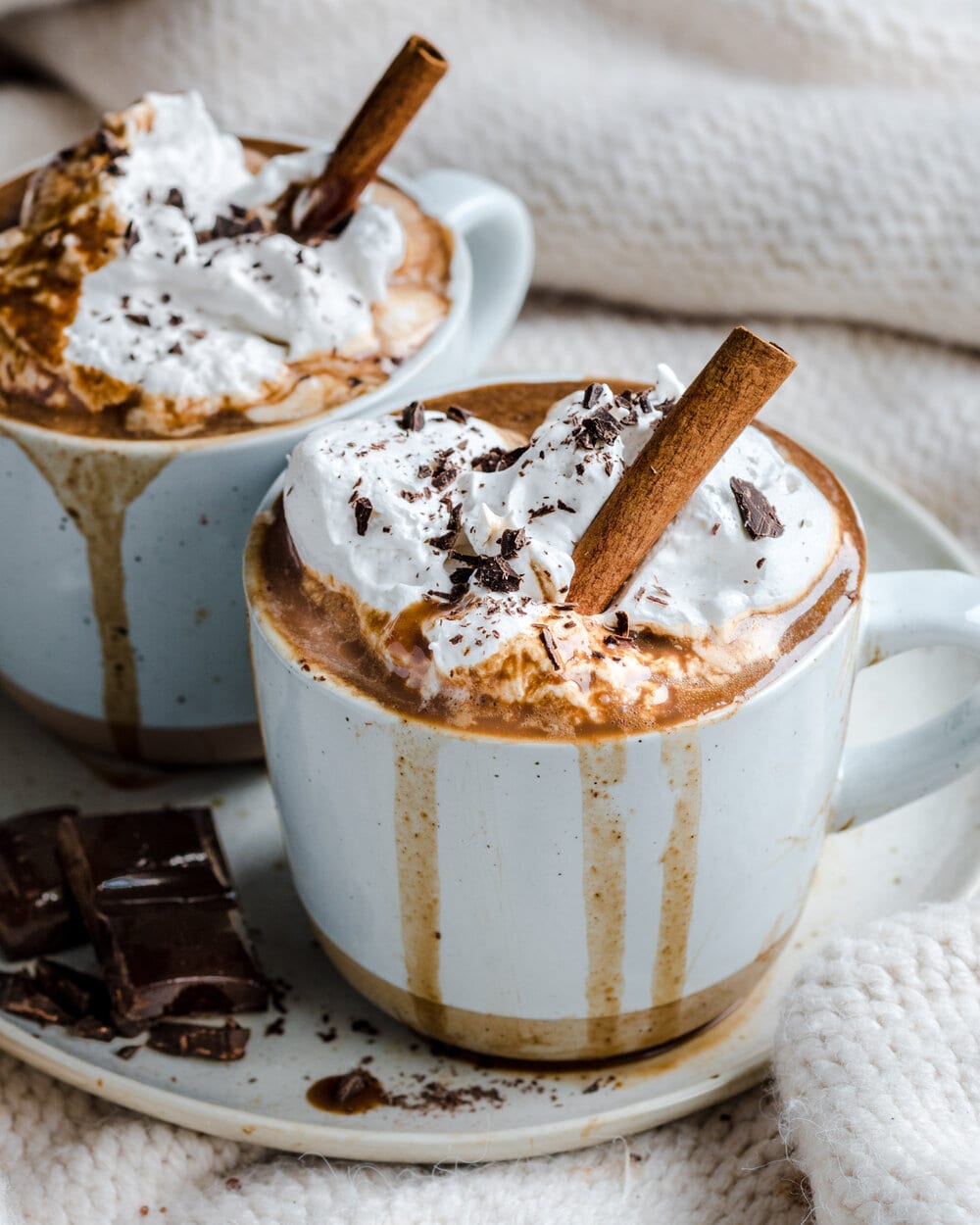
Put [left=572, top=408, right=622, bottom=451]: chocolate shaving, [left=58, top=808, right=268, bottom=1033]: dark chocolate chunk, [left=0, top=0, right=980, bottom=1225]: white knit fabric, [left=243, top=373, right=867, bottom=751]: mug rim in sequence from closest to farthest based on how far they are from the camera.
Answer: [left=243, top=373, right=867, bottom=751]: mug rim → [left=572, top=408, right=622, bottom=451]: chocolate shaving → [left=58, top=808, right=268, bottom=1033]: dark chocolate chunk → [left=0, top=0, right=980, bottom=1225]: white knit fabric

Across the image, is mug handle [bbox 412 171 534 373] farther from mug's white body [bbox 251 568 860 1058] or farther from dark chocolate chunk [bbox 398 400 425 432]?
mug's white body [bbox 251 568 860 1058]

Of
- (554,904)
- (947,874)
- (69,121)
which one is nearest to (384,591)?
(554,904)

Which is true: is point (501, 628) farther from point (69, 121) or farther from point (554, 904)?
point (69, 121)

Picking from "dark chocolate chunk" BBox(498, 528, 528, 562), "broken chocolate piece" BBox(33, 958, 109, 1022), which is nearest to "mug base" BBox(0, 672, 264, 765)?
"broken chocolate piece" BBox(33, 958, 109, 1022)

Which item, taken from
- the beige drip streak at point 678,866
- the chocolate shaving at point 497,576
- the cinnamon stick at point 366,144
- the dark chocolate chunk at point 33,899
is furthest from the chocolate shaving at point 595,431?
the dark chocolate chunk at point 33,899

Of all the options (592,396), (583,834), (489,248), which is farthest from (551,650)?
(489,248)

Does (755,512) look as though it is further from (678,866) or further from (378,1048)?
(378,1048)
